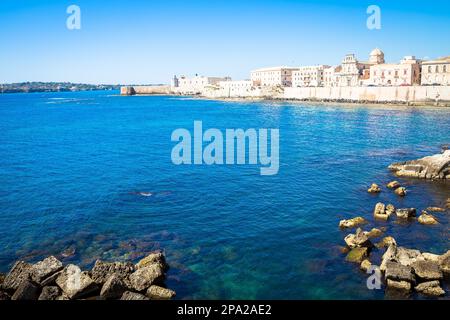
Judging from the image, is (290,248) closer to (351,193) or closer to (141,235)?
(141,235)

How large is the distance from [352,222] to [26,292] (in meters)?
14.7

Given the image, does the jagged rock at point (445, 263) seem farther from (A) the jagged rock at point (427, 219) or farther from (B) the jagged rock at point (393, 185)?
(B) the jagged rock at point (393, 185)

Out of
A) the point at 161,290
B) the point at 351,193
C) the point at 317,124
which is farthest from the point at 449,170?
the point at 317,124

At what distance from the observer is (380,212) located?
20891 mm

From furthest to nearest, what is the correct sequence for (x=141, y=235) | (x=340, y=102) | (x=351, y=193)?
(x=340, y=102)
(x=351, y=193)
(x=141, y=235)

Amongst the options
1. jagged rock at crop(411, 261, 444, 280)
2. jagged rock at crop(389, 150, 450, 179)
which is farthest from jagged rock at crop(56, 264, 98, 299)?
jagged rock at crop(389, 150, 450, 179)

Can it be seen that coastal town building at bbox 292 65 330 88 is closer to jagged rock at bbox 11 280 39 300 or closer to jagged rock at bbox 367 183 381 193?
jagged rock at bbox 367 183 381 193

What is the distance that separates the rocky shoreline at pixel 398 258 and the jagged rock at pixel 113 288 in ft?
29.4

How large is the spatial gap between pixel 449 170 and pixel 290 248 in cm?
1777

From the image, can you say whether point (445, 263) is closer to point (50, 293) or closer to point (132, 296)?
point (132, 296)

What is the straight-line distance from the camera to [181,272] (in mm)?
15320

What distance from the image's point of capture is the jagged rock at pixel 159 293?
13.4 metres

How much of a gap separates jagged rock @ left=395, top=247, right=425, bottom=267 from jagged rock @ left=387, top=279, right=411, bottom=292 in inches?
52.7

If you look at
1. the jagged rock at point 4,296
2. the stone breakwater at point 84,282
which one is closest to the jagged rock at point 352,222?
the stone breakwater at point 84,282
